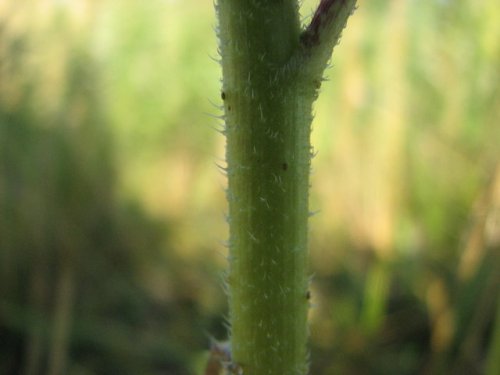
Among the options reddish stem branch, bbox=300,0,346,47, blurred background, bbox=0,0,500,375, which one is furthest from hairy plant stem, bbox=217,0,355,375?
blurred background, bbox=0,0,500,375

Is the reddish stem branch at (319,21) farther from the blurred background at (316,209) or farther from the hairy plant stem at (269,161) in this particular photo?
the blurred background at (316,209)

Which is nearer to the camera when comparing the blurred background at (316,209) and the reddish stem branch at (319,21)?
the reddish stem branch at (319,21)

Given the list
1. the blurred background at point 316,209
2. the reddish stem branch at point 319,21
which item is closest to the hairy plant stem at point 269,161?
the reddish stem branch at point 319,21

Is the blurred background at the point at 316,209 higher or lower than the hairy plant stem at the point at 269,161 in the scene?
higher

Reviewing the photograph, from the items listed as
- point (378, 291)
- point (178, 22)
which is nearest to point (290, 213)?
point (378, 291)

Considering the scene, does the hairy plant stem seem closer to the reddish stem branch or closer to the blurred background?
the reddish stem branch

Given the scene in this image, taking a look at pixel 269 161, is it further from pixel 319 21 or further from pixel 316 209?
pixel 316 209
